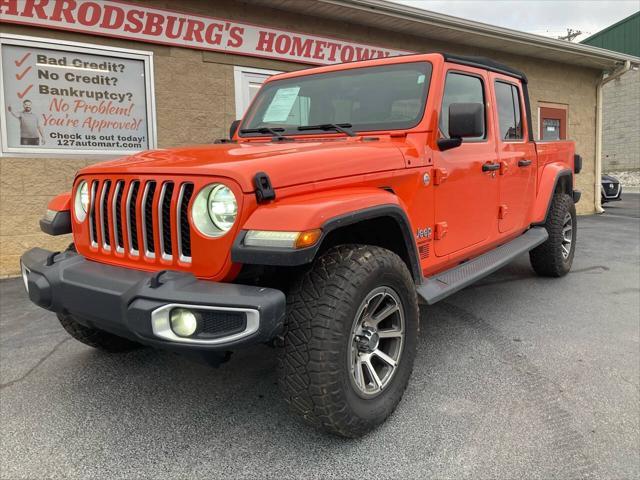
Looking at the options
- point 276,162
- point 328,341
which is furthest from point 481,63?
point 328,341

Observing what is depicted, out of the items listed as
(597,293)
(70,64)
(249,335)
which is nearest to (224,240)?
(249,335)

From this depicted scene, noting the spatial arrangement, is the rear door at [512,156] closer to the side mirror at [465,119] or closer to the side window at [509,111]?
the side window at [509,111]

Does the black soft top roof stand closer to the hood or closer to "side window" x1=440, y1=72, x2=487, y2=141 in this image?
"side window" x1=440, y1=72, x2=487, y2=141

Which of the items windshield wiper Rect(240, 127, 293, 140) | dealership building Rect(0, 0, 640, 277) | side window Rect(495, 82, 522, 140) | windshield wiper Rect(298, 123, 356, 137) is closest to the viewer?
windshield wiper Rect(298, 123, 356, 137)

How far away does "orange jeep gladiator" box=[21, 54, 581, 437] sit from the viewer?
1.94m

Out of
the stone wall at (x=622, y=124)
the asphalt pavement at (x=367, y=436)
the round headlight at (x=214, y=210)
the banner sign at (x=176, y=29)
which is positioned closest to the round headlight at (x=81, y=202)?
the round headlight at (x=214, y=210)

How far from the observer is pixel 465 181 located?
3332 mm

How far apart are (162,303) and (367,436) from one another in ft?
3.82

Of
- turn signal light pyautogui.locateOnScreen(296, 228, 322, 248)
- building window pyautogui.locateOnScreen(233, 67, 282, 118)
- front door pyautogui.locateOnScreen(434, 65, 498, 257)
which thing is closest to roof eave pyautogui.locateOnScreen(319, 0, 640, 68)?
building window pyautogui.locateOnScreen(233, 67, 282, 118)

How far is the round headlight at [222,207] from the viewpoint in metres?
2.06

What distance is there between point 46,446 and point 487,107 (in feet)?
11.7

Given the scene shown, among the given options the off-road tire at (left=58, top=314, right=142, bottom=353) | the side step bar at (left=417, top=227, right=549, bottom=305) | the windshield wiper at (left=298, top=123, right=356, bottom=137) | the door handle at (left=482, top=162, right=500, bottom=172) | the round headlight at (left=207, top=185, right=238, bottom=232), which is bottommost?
the off-road tire at (left=58, top=314, right=142, bottom=353)

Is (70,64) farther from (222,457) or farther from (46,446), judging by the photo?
(222,457)

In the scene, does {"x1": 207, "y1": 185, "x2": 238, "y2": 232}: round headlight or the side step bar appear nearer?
{"x1": 207, "y1": 185, "x2": 238, "y2": 232}: round headlight
